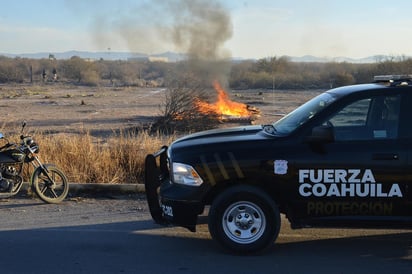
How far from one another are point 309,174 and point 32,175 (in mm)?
4486

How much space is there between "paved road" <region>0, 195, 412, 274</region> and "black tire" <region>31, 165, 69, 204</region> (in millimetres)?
620

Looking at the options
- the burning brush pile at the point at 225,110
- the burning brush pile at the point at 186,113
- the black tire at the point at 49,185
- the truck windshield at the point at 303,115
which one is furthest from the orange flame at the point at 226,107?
the truck windshield at the point at 303,115

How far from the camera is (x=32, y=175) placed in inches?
310

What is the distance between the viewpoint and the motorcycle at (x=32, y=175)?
780cm

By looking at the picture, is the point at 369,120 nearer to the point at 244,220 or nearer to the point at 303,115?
the point at 303,115

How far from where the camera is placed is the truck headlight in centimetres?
541

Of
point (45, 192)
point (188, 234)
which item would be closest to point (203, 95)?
point (45, 192)

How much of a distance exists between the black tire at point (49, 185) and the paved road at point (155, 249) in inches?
24.4

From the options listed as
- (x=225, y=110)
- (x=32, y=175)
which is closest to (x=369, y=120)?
(x=32, y=175)

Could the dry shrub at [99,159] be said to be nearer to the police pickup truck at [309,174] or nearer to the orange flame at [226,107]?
the police pickup truck at [309,174]

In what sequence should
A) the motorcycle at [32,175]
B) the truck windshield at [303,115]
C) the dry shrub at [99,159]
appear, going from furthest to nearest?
the dry shrub at [99,159] → the motorcycle at [32,175] → the truck windshield at [303,115]

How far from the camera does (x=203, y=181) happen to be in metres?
5.39

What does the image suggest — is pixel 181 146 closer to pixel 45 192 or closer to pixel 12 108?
pixel 45 192

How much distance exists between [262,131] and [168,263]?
1.82m
